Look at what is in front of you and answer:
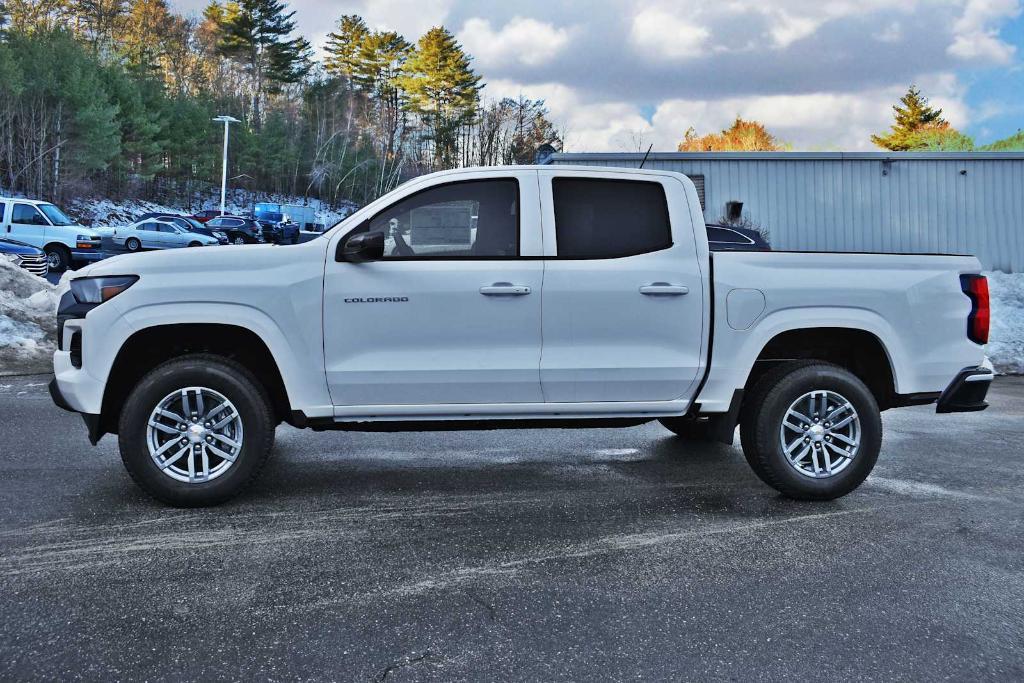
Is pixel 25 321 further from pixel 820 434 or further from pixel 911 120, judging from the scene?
pixel 911 120

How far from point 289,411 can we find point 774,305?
295 cm

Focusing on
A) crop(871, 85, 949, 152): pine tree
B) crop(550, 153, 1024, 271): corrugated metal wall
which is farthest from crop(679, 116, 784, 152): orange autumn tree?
crop(550, 153, 1024, 271): corrugated metal wall

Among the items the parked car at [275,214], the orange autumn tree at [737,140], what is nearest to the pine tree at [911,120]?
the orange autumn tree at [737,140]

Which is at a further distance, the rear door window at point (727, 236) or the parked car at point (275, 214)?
the parked car at point (275, 214)

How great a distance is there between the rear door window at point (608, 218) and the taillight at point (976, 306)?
1867 millimetres

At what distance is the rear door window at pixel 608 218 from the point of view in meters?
5.67

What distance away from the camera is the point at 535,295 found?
5.49 metres

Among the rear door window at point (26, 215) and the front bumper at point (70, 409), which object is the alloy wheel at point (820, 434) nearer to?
the front bumper at point (70, 409)

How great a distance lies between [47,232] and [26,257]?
22.2ft

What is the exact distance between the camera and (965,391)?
5832 mm

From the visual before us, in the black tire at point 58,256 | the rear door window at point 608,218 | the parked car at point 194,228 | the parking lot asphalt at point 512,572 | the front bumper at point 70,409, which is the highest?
the parked car at point 194,228

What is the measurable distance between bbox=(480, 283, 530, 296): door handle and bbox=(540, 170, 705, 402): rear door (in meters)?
0.14

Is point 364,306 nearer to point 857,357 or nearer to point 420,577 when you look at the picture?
point 420,577

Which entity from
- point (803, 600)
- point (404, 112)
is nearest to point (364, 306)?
point (803, 600)
